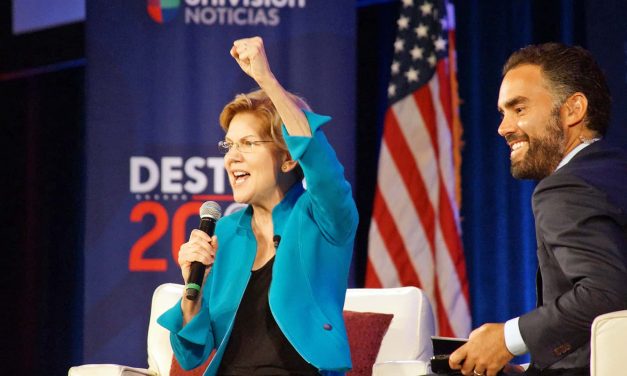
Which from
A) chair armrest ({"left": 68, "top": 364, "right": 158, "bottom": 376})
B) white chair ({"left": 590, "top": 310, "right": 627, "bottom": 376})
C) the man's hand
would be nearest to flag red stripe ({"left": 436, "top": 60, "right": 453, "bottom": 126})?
chair armrest ({"left": 68, "top": 364, "right": 158, "bottom": 376})

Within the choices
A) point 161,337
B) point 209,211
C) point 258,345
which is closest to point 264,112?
point 209,211

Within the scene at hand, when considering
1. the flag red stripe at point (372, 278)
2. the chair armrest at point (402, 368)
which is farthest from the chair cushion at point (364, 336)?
the flag red stripe at point (372, 278)

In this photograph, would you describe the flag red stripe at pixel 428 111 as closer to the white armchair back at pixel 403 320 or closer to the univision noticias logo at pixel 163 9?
the univision noticias logo at pixel 163 9

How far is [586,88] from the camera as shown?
89.8 inches

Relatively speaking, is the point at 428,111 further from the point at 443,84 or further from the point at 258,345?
the point at 258,345

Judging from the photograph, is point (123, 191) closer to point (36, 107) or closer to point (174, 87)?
point (174, 87)

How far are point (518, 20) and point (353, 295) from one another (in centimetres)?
230

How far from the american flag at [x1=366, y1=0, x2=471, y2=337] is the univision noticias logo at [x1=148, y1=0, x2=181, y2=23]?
1120mm

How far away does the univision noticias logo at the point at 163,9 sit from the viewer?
4.48 m

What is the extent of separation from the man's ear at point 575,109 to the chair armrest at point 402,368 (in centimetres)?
104

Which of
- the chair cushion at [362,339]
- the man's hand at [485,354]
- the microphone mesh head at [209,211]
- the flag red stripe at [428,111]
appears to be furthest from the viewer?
the flag red stripe at [428,111]

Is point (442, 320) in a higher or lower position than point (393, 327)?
lower

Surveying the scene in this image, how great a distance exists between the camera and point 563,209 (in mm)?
2049

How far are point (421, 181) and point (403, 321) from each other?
1.39 meters
